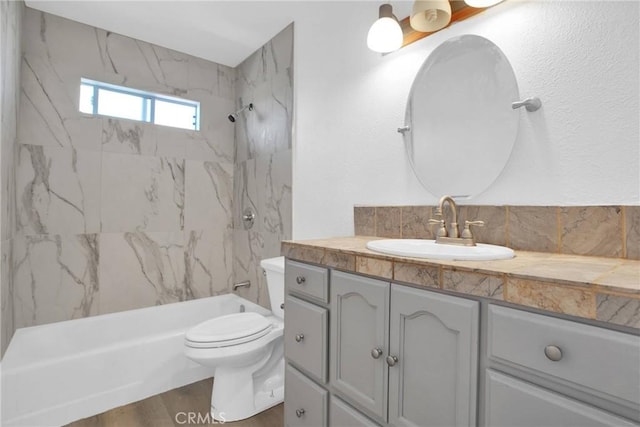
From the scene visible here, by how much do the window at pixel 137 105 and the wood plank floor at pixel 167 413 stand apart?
2.02 m

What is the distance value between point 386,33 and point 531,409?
1468 mm

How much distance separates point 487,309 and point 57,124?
2785 mm

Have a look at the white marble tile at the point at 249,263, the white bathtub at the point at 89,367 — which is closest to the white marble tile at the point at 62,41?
the white marble tile at the point at 249,263

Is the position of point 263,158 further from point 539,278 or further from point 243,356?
point 539,278

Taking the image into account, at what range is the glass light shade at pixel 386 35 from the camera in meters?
1.44

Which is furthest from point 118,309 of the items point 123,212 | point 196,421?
point 196,421

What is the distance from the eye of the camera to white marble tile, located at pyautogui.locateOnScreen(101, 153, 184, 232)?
2.38m

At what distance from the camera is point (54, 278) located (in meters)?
2.17

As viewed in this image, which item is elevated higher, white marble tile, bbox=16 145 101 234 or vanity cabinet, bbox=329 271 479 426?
white marble tile, bbox=16 145 101 234

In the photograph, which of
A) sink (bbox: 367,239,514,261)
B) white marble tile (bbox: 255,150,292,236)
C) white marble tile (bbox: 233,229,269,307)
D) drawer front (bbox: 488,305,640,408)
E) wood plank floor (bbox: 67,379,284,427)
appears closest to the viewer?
drawer front (bbox: 488,305,640,408)

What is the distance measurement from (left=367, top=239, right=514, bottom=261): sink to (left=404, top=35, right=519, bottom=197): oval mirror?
0.28 metres

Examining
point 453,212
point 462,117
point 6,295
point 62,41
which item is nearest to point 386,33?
point 462,117

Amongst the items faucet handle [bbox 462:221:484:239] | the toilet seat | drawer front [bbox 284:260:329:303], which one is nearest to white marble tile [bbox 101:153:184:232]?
the toilet seat

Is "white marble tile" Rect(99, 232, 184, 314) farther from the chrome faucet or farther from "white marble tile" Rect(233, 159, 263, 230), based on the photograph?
the chrome faucet
